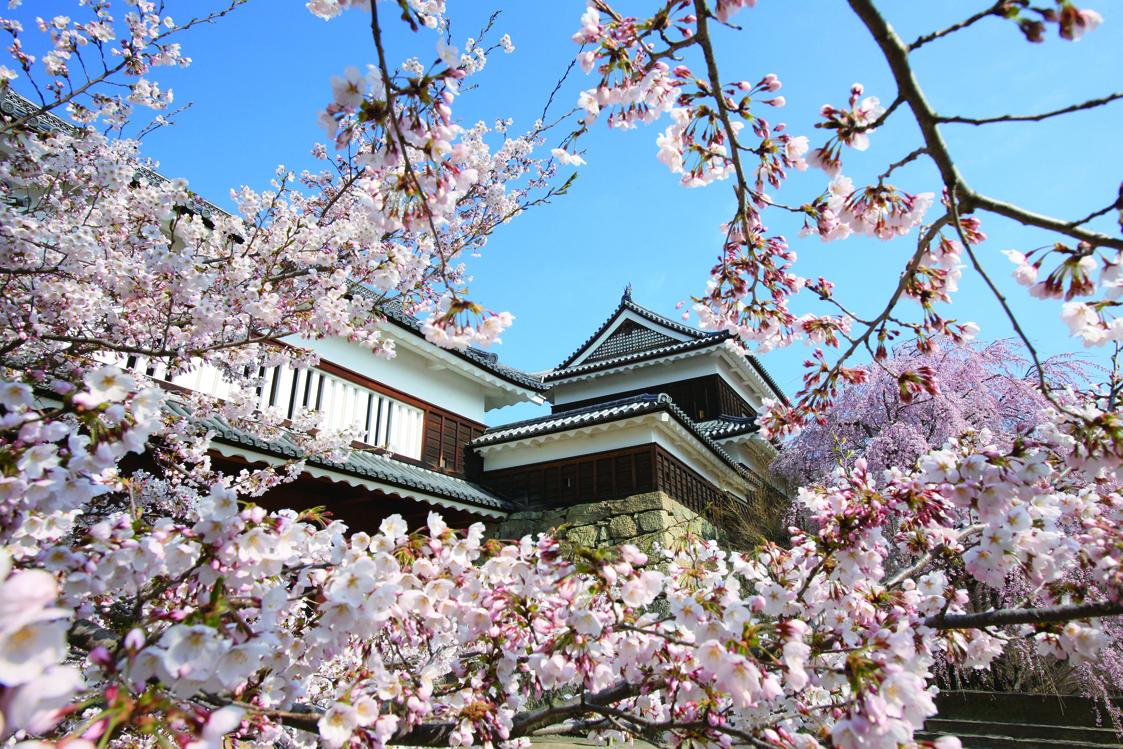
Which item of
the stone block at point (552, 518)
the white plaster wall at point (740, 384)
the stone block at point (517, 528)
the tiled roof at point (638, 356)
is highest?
the tiled roof at point (638, 356)

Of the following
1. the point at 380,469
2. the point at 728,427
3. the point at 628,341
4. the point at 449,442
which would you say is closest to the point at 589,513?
the point at 449,442

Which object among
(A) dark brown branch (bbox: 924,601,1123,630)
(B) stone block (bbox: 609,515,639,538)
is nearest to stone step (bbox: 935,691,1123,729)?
(B) stone block (bbox: 609,515,639,538)

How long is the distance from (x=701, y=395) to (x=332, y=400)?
32.2 feet

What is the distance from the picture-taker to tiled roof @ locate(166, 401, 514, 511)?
5102 mm

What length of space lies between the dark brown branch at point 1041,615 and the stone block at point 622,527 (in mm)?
6015

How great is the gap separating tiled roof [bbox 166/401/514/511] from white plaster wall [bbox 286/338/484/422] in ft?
3.89

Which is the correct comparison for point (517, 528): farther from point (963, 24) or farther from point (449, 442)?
point (963, 24)

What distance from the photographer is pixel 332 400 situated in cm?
729

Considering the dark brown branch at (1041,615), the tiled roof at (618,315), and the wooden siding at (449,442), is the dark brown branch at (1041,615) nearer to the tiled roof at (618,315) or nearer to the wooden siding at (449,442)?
the wooden siding at (449,442)

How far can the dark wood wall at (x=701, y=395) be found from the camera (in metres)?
14.3

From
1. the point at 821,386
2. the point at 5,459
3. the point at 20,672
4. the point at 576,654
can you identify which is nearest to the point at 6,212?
the point at 5,459

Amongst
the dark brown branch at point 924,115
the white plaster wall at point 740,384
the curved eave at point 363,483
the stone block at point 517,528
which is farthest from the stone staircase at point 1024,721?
the white plaster wall at point 740,384

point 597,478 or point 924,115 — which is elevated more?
point 597,478

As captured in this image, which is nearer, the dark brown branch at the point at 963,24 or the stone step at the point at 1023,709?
the dark brown branch at the point at 963,24
